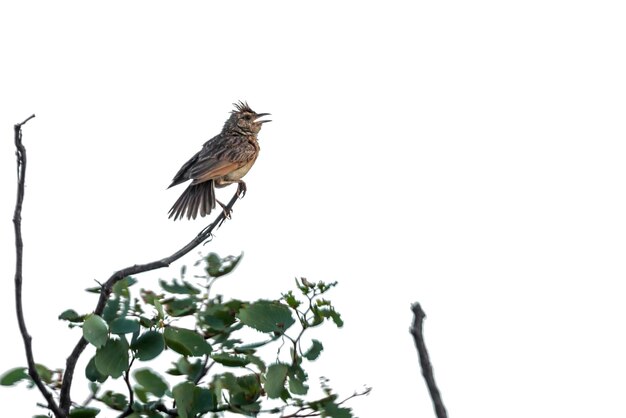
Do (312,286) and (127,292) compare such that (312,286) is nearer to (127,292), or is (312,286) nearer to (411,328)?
(127,292)

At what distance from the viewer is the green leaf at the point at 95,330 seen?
127 inches

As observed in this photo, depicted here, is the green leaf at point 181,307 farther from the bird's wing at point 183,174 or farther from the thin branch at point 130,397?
the bird's wing at point 183,174

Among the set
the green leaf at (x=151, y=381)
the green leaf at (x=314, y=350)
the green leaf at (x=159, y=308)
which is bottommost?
the green leaf at (x=314, y=350)

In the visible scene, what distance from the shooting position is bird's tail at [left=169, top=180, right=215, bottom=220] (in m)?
9.05

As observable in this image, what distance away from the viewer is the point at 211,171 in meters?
9.24

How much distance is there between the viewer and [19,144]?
290cm

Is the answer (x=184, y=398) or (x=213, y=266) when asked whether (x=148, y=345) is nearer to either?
(x=184, y=398)

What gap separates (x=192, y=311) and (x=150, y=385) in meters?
0.27

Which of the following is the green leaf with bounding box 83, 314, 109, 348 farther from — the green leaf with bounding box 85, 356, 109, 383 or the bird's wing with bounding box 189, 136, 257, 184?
the bird's wing with bounding box 189, 136, 257, 184

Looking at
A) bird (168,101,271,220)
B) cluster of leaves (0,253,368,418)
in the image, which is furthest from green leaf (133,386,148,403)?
bird (168,101,271,220)

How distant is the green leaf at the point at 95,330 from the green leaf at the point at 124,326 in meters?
0.03

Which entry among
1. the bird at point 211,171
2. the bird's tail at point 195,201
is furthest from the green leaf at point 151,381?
the bird's tail at point 195,201

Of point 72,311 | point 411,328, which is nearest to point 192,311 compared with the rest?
point 72,311

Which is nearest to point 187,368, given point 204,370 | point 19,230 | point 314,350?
point 204,370
